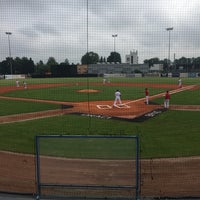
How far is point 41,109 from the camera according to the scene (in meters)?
17.7

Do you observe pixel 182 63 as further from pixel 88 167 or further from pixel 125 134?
pixel 88 167

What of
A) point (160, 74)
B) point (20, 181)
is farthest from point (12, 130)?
point (160, 74)

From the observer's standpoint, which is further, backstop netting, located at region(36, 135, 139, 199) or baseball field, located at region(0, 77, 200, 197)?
baseball field, located at region(0, 77, 200, 197)

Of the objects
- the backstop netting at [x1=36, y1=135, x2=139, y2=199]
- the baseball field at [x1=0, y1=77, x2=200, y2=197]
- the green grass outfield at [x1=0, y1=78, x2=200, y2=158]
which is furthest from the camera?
the green grass outfield at [x1=0, y1=78, x2=200, y2=158]

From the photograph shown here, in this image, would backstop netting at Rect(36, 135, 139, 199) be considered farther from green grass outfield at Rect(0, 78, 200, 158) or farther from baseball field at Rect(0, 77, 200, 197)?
green grass outfield at Rect(0, 78, 200, 158)

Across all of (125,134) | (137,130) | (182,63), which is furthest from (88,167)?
(182,63)

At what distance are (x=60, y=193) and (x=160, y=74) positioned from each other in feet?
179

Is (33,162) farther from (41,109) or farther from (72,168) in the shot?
(41,109)

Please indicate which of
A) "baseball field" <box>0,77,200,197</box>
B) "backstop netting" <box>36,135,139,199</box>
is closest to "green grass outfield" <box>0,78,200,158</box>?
"baseball field" <box>0,77,200,197</box>

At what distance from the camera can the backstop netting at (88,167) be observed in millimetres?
5668

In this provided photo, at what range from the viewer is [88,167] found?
762 centimetres

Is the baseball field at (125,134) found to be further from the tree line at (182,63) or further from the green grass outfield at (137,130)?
the tree line at (182,63)

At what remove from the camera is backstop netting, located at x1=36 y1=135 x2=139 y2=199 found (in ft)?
18.6

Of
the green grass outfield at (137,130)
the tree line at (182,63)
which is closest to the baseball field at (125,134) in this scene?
the green grass outfield at (137,130)
